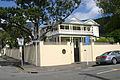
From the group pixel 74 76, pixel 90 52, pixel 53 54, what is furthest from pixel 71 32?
pixel 74 76

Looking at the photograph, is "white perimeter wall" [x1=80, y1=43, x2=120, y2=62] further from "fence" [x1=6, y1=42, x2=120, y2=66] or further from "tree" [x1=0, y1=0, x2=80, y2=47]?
"tree" [x1=0, y1=0, x2=80, y2=47]

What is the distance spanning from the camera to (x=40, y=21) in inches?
824

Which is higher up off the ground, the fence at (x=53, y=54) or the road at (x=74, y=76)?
the fence at (x=53, y=54)

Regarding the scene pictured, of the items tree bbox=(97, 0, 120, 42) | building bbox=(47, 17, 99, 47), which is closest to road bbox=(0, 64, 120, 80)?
tree bbox=(97, 0, 120, 42)

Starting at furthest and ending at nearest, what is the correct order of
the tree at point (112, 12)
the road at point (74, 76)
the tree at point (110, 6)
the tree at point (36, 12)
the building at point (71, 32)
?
the building at point (71, 32) < the tree at point (110, 6) < the tree at point (112, 12) < the tree at point (36, 12) < the road at point (74, 76)

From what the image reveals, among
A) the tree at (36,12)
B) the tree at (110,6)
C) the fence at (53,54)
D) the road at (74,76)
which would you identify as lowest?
the road at (74,76)

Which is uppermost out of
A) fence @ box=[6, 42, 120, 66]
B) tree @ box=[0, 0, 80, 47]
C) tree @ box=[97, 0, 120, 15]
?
tree @ box=[97, 0, 120, 15]

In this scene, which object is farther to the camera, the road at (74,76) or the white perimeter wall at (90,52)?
the white perimeter wall at (90,52)

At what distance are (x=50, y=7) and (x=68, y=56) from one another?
5.75 metres

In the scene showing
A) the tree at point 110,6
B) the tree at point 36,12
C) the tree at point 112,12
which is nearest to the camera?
the tree at point 36,12

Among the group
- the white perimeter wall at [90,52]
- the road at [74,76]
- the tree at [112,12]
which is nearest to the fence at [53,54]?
the white perimeter wall at [90,52]

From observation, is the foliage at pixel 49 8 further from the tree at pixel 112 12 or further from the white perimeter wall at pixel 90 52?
the tree at pixel 112 12

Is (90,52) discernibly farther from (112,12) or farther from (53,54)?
(112,12)

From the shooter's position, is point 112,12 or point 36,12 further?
point 112,12
